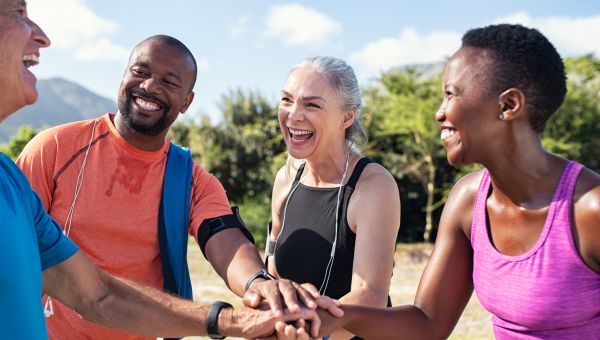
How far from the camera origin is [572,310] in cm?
217

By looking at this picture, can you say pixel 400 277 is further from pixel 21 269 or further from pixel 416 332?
pixel 21 269

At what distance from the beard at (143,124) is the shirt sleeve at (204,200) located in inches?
10.9

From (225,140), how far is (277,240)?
13.0 meters

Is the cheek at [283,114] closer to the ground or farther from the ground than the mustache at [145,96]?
closer to the ground

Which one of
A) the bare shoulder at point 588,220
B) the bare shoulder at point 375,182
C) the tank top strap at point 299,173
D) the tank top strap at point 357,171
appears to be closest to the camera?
the bare shoulder at point 588,220

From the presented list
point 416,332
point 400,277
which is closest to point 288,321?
point 416,332

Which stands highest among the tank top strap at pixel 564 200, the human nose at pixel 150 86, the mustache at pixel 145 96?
the human nose at pixel 150 86

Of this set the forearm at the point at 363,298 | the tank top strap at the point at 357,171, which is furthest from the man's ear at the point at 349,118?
the forearm at the point at 363,298

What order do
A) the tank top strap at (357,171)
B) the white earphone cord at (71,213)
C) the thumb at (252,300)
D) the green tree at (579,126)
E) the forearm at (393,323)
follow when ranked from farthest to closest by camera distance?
the green tree at (579,126) < the tank top strap at (357,171) < the white earphone cord at (71,213) < the thumb at (252,300) < the forearm at (393,323)

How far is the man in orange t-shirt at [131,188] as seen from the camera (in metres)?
2.99

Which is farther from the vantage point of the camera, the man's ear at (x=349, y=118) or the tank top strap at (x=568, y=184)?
the man's ear at (x=349, y=118)

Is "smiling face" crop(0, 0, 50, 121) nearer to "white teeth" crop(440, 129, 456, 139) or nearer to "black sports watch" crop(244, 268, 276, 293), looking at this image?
"black sports watch" crop(244, 268, 276, 293)

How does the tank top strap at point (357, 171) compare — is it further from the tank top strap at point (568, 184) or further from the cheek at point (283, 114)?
the tank top strap at point (568, 184)

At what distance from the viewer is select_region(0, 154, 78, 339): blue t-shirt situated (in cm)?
190
